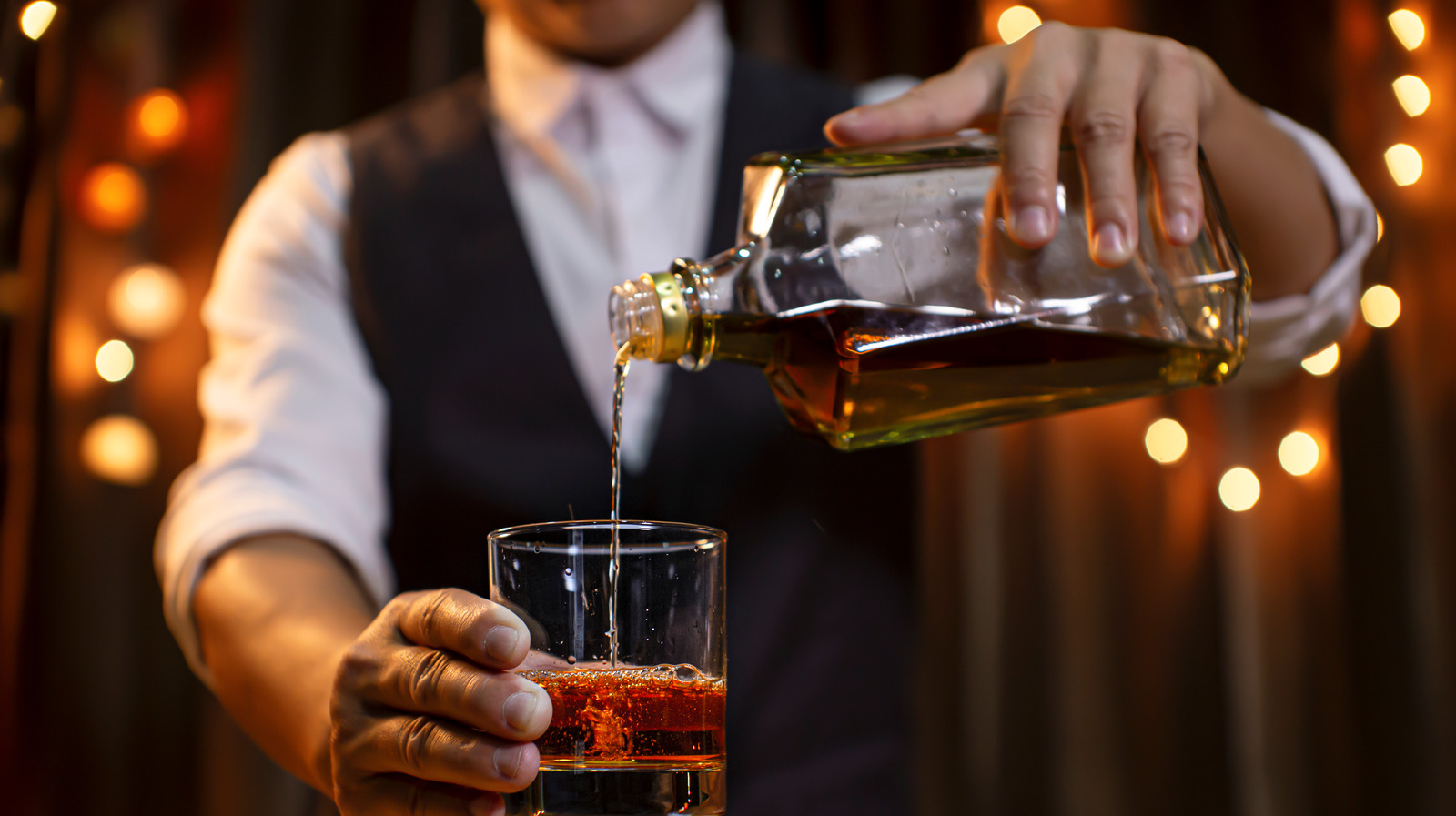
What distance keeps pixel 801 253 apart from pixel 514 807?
1.24 feet

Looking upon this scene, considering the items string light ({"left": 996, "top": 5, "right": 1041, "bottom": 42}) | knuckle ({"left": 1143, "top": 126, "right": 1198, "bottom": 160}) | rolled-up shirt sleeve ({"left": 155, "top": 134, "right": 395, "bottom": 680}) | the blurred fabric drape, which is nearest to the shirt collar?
rolled-up shirt sleeve ({"left": 155, "top": 134, "right": 395, "bottom": 680})

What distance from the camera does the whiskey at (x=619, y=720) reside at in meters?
0.54

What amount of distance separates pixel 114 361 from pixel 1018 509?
4.78ft

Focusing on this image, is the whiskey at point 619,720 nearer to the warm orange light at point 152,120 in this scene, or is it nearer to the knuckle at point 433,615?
the knuckle at point 433,615

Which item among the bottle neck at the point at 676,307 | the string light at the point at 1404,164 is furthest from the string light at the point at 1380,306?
the bottle neck at the point at 676,307

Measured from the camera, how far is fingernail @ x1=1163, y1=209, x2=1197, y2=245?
66cm

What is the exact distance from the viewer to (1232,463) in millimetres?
1583

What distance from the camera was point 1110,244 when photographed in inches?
25.3

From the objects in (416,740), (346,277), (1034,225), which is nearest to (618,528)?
(416,740)

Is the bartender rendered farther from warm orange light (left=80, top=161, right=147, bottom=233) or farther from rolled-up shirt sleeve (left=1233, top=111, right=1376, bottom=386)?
warm orange light (left=80, top=161, right=147, bottom=233)

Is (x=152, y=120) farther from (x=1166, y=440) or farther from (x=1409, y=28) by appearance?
(x=1409, y=28)

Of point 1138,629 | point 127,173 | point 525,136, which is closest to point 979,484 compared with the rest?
point 1138,629

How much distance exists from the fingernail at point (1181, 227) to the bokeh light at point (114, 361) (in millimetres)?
1596

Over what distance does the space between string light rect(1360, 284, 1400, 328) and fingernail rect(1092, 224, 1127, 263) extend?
0.99 m
